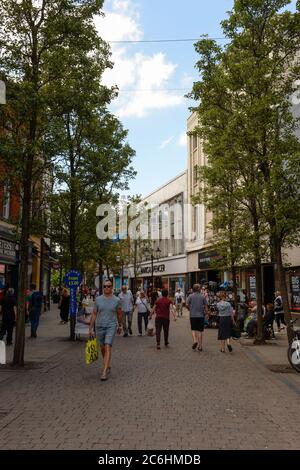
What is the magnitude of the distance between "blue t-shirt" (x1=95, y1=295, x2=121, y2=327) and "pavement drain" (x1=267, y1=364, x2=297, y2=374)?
12.5 ft

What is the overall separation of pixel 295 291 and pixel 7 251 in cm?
1379

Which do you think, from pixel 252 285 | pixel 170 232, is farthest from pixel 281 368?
pixel 170 232

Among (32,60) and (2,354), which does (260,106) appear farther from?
(2,354)

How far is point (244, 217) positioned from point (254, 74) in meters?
5.46

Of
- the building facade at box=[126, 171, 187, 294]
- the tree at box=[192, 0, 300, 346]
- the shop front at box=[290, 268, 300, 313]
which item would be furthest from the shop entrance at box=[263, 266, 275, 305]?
the building facade at box=[126, 171, 187, 294]

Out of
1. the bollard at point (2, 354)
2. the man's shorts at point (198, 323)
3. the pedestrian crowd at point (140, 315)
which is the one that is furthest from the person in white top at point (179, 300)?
the bollard at point (2, 354)

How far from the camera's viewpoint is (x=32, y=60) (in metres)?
11.8

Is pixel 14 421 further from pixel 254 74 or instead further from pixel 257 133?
pixel 254 74

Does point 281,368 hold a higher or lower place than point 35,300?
lower

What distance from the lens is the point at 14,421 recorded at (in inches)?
246

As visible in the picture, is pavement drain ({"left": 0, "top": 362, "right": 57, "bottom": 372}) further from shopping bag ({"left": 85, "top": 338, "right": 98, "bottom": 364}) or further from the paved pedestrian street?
shopping bag ({"left": 85, "top": 338, "right": 98, "bottom": 364})

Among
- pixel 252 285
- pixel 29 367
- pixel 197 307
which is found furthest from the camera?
pixel 252 285

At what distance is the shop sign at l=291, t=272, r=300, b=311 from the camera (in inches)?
958

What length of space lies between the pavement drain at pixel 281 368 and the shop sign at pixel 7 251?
45.3 ft
